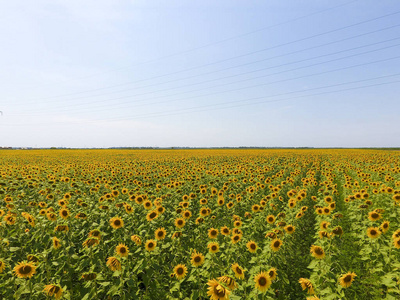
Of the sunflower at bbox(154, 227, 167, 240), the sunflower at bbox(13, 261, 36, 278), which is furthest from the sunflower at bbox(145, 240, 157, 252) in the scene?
the sunflower at bbox(13, 261, 36, 278)

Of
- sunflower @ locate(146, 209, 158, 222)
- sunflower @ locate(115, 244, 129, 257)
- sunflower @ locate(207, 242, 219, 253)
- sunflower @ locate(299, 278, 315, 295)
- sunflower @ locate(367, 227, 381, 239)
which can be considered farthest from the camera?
sunflower @ locate(146, 209, 158, 222)

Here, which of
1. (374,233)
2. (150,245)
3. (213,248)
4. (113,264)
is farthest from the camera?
(374,233)

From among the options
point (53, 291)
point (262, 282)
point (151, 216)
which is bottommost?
point (262, 282)

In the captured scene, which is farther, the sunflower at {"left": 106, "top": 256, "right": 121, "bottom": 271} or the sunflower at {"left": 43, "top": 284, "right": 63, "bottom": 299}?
the sunflower at {"left": 106, "top": 256, "right": 121, "bottom": 271}

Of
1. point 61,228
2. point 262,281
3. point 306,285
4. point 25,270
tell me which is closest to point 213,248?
point 262,281

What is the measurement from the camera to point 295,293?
5.02 m

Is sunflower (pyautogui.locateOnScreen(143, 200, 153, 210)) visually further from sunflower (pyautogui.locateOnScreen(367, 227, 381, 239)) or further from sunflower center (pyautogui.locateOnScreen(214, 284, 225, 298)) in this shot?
sunflower (pyautogui.locateOnScreen(367, 227, 381, 239))

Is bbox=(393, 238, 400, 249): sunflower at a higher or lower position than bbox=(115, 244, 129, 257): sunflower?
lower

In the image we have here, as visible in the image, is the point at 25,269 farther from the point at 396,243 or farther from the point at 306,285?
the point at 396,243

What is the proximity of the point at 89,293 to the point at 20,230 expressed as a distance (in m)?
3.31

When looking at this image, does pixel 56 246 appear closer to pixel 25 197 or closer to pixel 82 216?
pixel 82 216

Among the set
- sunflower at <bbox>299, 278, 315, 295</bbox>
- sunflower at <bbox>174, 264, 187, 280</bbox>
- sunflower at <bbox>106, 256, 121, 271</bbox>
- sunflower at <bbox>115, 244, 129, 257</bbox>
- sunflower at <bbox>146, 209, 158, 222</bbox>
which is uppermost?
sunflower at <bbox>146, 209, 158, 222</bbox>

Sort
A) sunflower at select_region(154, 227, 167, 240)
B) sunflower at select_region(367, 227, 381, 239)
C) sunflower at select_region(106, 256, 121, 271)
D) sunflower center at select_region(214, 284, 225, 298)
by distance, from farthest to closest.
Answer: sunflower at select_region(367, 227, 381, 239) < sunflower at select_region(154, 227, 167, 240) < sunflower at select_region(106, 256, 121, 271) < sunflower center at select_region(214, 284, 225, 298)

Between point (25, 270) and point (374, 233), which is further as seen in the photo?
point (374, 233)
